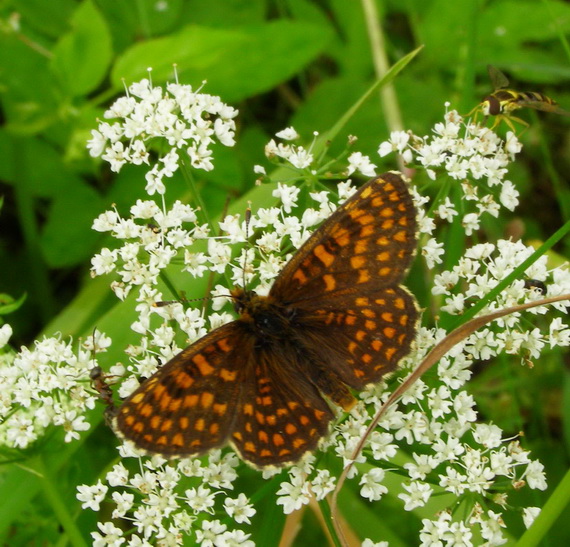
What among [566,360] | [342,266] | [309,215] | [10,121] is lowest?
[566,360]

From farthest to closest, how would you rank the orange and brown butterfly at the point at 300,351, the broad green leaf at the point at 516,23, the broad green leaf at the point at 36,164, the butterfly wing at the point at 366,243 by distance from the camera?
the broad green leaf at the point at 516,23 → the broad green leaf at the point at 36,164 → the butterfly wing at the point at 366,243 → the orange and brown butterfly at the point at 300,351

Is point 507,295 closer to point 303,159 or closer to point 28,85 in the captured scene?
point 303,159

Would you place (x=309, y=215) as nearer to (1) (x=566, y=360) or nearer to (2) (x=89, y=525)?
(2) (x=89, y=525)

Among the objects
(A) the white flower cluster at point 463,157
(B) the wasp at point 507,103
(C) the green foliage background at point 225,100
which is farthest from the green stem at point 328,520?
(B) the wasp at point 507,103

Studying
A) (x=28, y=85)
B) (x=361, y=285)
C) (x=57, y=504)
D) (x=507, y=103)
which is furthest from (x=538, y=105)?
(x=28, y=85)

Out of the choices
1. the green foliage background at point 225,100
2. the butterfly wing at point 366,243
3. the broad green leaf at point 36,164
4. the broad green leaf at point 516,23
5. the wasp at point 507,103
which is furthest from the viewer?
the broad green leaf at point 516,23

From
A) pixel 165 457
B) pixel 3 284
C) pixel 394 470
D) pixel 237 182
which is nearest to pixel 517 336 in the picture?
pixel 394 470

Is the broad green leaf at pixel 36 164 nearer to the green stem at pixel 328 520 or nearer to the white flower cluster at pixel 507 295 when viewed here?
the white flower cluster at pixel 507 295
